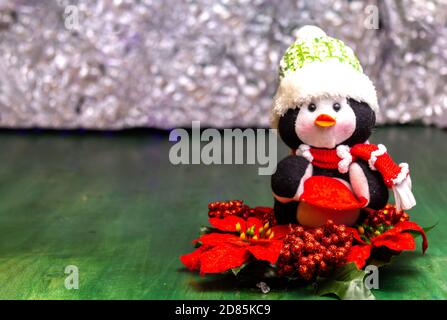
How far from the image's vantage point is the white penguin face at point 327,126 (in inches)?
45.6

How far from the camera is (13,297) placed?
3.62 ft

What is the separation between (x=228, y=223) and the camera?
4.03ft

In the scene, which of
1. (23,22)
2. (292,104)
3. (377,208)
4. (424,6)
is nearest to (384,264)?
(377,208)

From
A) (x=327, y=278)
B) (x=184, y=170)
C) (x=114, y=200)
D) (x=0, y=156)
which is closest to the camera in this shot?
(x=327, y=278)

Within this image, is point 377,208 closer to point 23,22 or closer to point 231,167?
point 231,167

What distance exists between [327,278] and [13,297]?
450 millimetres

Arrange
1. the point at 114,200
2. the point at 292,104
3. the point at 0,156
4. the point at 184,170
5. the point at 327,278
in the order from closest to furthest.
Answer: the point at 327,278, the point at 292,104, the point at 114,200, the point at 184,170, the point at 0,156

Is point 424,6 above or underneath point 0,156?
above

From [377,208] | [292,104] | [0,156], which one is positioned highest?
[292,104]

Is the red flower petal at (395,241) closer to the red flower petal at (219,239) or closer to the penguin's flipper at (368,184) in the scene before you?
the penguin's flipper at (368,184)

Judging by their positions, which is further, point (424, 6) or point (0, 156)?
point (424, 6)

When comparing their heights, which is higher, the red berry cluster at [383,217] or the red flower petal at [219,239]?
the red berry cluster at [383,217]

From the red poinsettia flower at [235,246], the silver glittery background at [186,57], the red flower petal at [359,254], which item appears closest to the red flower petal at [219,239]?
the red poinsettia flower at [235,246]

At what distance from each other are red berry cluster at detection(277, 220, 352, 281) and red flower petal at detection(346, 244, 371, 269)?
0.02 m
